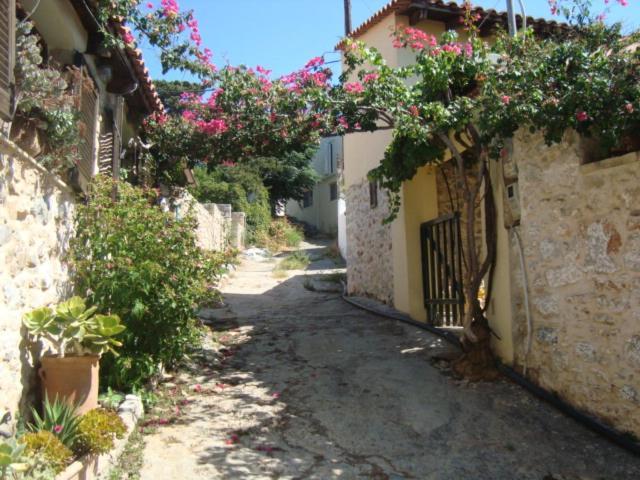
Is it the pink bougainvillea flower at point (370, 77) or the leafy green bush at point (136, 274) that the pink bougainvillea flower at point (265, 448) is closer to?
the leafy green bush at point (136, 274)

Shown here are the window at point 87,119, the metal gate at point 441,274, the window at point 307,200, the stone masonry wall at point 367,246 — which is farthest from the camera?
the window at point 307,200

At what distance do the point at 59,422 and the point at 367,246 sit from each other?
27.4ft

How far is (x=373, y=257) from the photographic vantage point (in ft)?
36.2

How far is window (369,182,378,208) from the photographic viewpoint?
1080 centimetres

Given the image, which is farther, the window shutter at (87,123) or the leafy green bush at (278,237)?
the leafy green bush at (278,237)

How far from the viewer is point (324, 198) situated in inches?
1235

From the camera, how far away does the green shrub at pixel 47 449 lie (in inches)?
121

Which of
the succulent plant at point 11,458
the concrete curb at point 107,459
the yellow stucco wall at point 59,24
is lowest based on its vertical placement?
the concrete curb at point 107,459

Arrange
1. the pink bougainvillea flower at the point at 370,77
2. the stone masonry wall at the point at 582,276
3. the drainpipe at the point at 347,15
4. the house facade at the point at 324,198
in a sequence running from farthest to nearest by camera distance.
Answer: the house facade at the point at 324,198, the drainpipe at the point at 347,15, the pink bougainvillea flower at the point at 370,77, the stone masonry wall at the point at 582,276

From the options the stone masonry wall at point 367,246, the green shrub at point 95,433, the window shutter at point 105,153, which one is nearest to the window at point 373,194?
the stone masonry wall at point 367,246

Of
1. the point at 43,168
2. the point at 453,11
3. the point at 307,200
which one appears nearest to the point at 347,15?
the point at 453,11

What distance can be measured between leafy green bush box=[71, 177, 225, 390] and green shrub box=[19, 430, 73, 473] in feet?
4.89

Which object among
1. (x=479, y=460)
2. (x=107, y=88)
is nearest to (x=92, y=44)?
(x=107, y=88)

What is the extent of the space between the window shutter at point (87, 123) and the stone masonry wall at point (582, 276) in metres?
4.14
